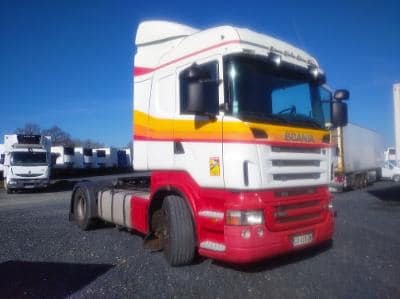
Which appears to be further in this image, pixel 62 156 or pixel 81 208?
pixel 62 156

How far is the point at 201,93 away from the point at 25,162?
19.7 meters

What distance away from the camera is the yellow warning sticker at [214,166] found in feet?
16.0

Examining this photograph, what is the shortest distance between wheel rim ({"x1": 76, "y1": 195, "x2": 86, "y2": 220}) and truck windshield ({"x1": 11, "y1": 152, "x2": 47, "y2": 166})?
13821 millimetres

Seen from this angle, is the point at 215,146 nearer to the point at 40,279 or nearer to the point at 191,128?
the point at 191,128

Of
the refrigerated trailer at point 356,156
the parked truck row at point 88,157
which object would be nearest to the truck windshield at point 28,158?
the parked truck row at point 88,157

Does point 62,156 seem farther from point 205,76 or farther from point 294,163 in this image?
point 294,163

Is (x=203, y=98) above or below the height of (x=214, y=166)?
above

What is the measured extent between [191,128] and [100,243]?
3.57 metres

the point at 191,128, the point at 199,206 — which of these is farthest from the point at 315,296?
the point at 191,128

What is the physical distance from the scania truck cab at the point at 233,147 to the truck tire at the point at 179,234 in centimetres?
2

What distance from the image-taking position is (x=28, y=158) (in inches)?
841

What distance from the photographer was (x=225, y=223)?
181 inches

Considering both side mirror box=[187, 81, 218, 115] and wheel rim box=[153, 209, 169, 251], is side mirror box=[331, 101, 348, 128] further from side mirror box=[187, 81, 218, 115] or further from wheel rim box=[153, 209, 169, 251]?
wheel rim box=[153, 209, 169, 251]

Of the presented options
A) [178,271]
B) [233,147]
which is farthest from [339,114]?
[178,271]
